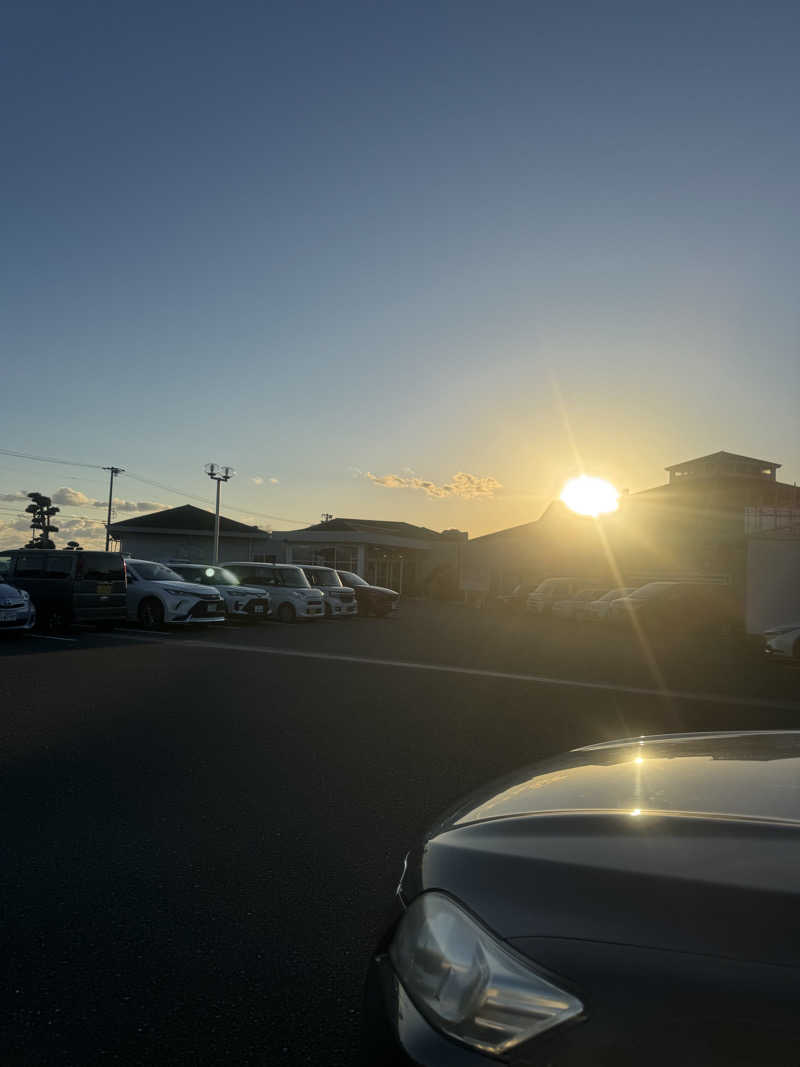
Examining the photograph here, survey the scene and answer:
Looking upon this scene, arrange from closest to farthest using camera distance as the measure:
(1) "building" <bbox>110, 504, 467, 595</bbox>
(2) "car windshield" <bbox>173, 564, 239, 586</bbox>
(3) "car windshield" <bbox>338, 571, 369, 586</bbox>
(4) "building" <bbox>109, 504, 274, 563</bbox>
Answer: (2) "car windshield" <bbox>173, 564, 239, 586</bbox>
(3) "car windshield" <bbox>338, 571, 369, 586</bbox>
(1) "building" <bbox>110, 504, 467, 595</bbox>
(4) "building" <bbox>109, 504, 274, 563</bbox>

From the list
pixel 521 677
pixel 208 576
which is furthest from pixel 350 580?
pixel 521 677

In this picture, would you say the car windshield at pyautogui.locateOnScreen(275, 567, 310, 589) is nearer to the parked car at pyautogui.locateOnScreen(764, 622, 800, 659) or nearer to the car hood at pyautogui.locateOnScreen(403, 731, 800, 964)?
the parked car at pyautogui.locateOnScreen(764, 622, 800, 659)

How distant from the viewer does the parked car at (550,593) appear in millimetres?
31344

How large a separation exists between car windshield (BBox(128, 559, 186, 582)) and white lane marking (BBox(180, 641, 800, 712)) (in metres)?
3.68

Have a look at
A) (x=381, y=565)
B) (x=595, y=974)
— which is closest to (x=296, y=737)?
(x=595, y=974)

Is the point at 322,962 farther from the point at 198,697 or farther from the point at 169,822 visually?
the point at 198,697

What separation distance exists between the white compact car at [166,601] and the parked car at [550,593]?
1619 centimetres

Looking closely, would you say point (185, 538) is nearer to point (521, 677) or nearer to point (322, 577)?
point (322, 577)

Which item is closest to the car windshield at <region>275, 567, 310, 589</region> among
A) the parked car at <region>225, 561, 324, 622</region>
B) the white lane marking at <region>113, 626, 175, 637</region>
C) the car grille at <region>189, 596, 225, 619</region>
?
the parked car at <region>225, 561, 324, 622</region>

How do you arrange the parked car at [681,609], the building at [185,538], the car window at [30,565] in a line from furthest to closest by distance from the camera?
the building at [185,538]
the parked car at [681,609]
the car window at [30,565]

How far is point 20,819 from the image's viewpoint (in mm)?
4586

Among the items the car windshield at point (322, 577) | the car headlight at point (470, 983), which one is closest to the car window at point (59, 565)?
the car windshield at point (322, 577)

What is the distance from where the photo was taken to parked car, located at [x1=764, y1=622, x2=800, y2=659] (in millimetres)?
14836

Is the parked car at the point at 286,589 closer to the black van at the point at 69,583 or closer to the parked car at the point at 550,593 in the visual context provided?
the black van at the point at 69,583
